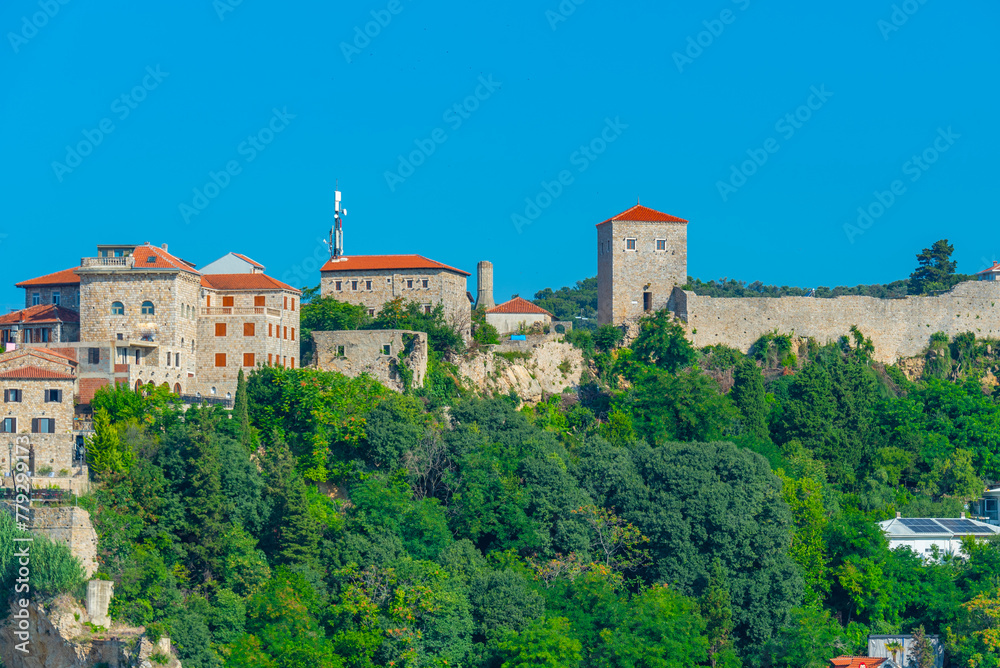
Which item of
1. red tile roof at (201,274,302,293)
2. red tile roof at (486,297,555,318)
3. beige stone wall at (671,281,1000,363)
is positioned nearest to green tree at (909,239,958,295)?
beige stone wall at (671,281,1000,363)

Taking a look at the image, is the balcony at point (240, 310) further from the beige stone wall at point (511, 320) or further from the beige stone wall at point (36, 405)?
the beige stone wall at point (511, 320)

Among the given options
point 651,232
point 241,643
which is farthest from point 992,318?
point 241,643

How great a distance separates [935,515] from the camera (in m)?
58.9

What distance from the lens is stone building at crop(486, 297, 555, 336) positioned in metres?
70.6

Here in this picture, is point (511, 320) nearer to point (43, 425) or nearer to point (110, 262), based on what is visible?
point (110, 262)

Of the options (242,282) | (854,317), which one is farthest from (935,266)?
(242,282)

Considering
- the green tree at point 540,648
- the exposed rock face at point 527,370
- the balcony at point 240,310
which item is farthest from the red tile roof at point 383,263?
the green tree at point 540,648

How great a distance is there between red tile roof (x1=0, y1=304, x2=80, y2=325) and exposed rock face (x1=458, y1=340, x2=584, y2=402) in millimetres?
17077

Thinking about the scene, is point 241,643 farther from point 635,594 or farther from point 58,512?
Answer: point 635,594

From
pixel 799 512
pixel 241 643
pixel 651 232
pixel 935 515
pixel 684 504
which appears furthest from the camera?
pixel 651 232

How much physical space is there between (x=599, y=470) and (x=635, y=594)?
5.52m

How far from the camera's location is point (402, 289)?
65812mm

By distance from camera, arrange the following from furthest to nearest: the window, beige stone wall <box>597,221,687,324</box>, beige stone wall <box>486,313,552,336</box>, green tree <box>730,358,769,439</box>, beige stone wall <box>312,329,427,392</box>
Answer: beige stone wall <box>486,313,552,336</box>
beige stone wall <box>597,221,687,324</box>
green tree <box>730,358,769,439</box>
beige stone wall <box>312,329,427,392</box>
the window
